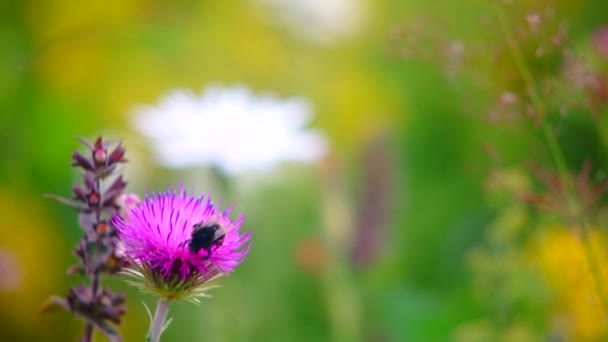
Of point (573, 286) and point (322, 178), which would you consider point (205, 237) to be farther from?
point (322, 178)

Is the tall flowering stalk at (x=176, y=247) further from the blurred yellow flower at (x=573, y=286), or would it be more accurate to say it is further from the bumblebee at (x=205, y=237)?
the blurred yellow flower at (x=573, y=286)

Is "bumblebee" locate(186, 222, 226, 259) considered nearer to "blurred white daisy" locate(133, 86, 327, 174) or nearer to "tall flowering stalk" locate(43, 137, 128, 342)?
"tall flowering stalk" locate(43, 137, 128, 342)

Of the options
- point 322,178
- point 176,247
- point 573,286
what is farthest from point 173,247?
point 322,178

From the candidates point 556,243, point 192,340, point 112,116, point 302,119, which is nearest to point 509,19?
point 556,243

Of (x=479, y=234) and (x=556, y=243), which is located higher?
(x=479, y=234)

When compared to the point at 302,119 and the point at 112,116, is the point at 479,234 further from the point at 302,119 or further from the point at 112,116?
the point at 112,116

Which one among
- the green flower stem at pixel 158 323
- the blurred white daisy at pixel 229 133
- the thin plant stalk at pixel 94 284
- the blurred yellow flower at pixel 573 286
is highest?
the blurred white daisy at pixel 229 133

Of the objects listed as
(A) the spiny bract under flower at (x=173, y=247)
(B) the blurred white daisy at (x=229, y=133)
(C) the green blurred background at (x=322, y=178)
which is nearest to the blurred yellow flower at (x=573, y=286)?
(C) the green blurred background at (x=322, y=178)
